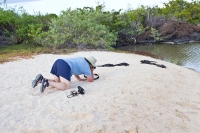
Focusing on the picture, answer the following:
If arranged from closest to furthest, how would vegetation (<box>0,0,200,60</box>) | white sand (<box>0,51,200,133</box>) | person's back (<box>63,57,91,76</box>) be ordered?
white sand (<box>0,51,200,133</box>) → person's back (<box>63,57,91,76</box>) → vegetation (<box>0,0,200,60</box>)

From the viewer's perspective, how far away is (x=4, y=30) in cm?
1734

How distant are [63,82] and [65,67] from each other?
1.35 feet

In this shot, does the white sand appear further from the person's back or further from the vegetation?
the vegetation

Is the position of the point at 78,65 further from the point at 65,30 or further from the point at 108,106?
the point at 65,30

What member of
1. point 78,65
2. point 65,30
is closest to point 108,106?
point 78,65

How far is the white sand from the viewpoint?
13.2 ft

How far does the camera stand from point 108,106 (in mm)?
4793

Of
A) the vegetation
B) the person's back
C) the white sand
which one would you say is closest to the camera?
the white sand

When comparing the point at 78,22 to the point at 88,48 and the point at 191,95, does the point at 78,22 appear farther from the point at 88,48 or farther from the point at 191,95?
the point at 191,95

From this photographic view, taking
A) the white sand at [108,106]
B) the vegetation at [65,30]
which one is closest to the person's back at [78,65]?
the white sand at [108,106]

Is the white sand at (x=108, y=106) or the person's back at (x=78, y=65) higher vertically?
the person's back at (x=78, y=65)

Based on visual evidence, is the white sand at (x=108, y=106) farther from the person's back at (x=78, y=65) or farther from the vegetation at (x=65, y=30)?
the vegetation at (x=65, y=30)

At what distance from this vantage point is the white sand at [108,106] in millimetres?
4016

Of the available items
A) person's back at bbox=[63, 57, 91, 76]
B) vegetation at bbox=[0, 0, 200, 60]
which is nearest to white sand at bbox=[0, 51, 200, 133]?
person's back at bbox=[63, 57, 91, 76]
